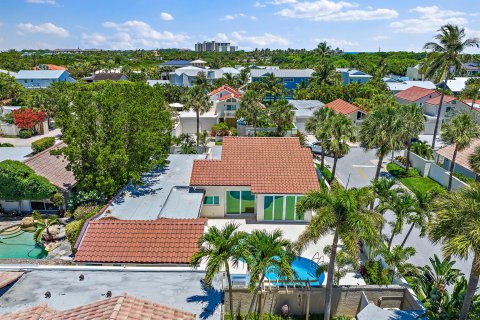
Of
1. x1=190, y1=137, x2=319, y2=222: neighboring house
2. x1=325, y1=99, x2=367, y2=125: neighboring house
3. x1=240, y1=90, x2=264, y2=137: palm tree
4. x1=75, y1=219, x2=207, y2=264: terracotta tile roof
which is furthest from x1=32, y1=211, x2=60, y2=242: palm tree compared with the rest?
x1=325, y1=99, x2=367, y2=125: neighboring house

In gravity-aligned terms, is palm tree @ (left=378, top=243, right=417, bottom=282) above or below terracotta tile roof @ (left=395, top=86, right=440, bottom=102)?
below

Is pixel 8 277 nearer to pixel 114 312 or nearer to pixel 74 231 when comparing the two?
pixel 74 231

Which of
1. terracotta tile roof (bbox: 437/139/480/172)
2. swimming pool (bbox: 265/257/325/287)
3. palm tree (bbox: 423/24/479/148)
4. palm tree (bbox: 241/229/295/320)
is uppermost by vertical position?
palm tree (bbox: 423/24/479/148)

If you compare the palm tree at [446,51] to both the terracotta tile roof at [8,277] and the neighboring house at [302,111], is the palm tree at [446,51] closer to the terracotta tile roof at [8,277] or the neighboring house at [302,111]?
the neighboring house at [302,111]

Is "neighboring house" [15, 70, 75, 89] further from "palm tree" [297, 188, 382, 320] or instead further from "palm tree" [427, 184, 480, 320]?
"palm tree" [427, 184, 480, 320]

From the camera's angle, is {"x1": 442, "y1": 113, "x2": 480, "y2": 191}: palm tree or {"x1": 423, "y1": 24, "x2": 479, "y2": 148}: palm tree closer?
{"x1": 442, "y1": 113, "x2": 480, "y2": 191}: palm tree

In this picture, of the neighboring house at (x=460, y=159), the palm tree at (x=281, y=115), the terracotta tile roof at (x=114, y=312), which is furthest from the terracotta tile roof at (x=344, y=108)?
the terracotta tile roof at (x=114, y=312)

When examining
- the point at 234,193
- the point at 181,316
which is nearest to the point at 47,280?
the point at 181,316

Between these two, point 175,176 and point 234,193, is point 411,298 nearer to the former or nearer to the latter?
point 234,193
